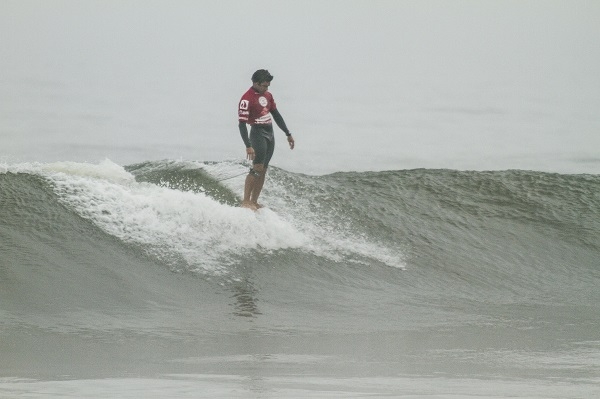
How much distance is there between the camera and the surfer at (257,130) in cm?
973

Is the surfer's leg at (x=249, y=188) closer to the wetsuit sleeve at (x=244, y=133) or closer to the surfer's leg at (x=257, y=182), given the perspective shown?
the surfer's leg at (x=257, y=182)

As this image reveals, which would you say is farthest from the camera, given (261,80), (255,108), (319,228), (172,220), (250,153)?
(319,228)

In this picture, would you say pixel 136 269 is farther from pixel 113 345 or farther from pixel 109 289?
pixel 113 345

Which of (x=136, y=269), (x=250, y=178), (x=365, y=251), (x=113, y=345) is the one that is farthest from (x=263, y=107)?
(x=113, y=345)

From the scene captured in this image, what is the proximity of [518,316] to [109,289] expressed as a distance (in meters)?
3.54

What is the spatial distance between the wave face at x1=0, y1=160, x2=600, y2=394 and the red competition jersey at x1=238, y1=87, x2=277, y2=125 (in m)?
0.96

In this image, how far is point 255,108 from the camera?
9.85m

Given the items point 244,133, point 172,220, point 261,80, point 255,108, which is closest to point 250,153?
point 244,133

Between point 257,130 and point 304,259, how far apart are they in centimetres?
160

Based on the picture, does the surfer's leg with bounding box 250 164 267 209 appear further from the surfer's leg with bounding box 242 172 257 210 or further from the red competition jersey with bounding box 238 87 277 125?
the red competition jersey with bounding box 238 87 277 125

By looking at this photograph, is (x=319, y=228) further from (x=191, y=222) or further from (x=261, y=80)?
(x=261, y=80)

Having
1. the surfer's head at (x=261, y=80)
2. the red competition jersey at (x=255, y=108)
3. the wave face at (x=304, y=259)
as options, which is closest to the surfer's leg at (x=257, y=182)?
the wave face at (x=304, y=259)

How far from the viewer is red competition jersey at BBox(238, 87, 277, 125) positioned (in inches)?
381

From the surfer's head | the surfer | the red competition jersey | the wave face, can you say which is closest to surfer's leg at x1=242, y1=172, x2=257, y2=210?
the surfer
